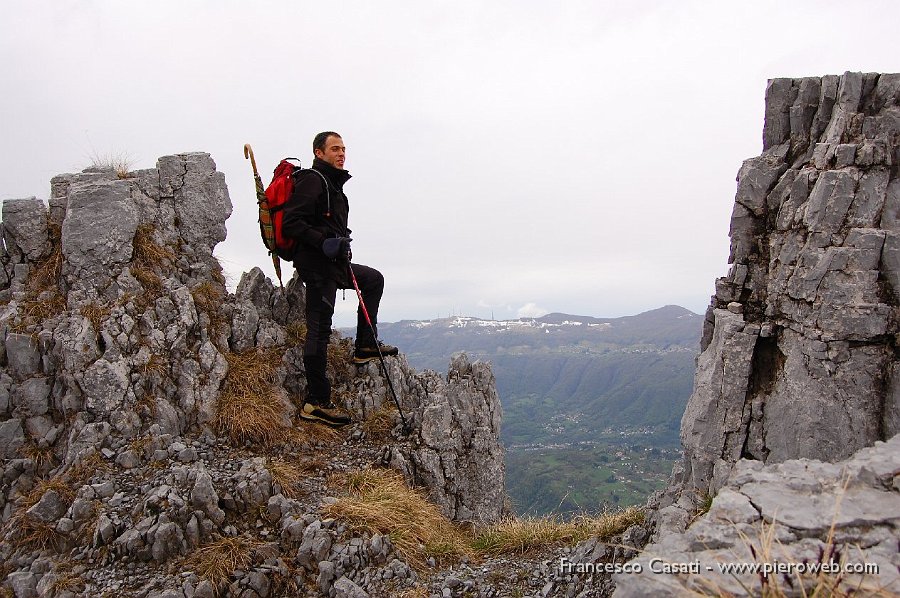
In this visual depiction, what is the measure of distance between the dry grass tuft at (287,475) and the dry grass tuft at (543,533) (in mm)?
3788

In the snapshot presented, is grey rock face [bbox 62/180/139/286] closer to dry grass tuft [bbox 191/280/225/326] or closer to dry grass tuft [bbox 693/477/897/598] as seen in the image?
dry grass tuft [bbox 191/280/225/326]

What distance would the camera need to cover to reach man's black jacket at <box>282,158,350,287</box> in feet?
35.3

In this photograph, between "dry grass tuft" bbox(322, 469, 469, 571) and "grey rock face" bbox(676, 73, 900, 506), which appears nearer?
"grey rock face" bbox(676, 73, 900, 506)

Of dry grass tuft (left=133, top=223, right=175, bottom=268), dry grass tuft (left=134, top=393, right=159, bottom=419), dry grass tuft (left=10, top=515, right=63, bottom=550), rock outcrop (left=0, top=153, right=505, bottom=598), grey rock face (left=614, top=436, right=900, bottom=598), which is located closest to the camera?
grey rock face (left=614, top=436, right=900, bottom=598)

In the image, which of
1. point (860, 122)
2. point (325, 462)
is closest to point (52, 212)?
point (325, 462)

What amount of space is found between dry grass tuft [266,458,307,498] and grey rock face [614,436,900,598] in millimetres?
6994

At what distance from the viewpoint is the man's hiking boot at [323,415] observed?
11.6 metres

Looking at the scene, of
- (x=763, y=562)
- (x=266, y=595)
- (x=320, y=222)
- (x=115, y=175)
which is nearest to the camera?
(x=763, y=562)

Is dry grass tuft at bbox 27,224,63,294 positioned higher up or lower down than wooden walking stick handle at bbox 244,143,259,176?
lower down

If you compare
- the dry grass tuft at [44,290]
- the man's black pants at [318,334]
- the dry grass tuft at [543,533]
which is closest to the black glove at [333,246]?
the man's black pants at [318,334]

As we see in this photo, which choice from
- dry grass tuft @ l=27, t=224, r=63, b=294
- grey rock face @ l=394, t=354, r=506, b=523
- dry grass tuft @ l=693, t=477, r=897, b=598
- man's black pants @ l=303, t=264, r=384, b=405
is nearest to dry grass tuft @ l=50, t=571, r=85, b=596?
man's black pants @ l=303, t=264, r=384, b=405

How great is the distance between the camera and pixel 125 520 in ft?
28.1

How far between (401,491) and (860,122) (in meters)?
10.7

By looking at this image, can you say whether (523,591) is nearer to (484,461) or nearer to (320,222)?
(484,461)
